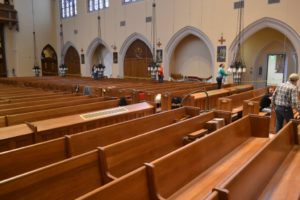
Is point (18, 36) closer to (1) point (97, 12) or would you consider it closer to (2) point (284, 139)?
(1) point (97, 12)

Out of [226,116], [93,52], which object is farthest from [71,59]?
[226,116]

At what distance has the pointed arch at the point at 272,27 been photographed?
9.66m

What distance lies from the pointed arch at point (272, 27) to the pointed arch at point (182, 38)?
1066 mm

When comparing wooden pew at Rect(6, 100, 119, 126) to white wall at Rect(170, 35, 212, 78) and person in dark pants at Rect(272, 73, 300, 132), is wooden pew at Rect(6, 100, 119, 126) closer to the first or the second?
person in dark pants at Rect(272, 73, 300, 132)

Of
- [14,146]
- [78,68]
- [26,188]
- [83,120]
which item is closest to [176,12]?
[78,68]

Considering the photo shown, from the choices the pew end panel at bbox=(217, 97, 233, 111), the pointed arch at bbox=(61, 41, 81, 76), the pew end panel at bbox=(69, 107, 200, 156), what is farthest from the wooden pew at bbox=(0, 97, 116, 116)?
the pointed arch at bbox=(61, 41, 81, 76)

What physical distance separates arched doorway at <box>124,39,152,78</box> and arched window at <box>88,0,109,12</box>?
351 cm

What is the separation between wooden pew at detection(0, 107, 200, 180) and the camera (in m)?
2.17

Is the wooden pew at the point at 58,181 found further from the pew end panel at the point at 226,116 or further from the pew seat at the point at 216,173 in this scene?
the pew end panel at the point at 226,116

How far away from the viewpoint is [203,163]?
2621 millimetres

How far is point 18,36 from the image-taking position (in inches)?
712

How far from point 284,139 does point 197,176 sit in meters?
1.25

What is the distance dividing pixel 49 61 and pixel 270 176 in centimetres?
2050

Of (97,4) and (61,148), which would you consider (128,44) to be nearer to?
(97,4)
